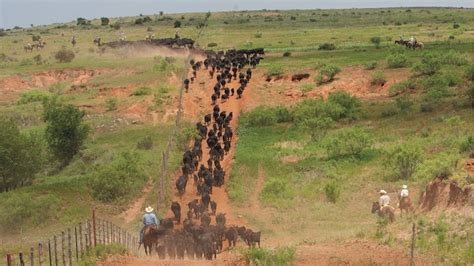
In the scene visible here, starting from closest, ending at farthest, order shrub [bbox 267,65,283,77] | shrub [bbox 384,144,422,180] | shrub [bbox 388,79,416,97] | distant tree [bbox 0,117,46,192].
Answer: shrub [bbox 384,144,422,180]
distant tree [bbox 0,117,46,192]
shrub [bbox 388,79,416,97]
shrub [bbox 267,65,283,77]

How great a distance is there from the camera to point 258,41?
223 feet

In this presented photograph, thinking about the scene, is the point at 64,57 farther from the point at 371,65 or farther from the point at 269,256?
the point at 269,256

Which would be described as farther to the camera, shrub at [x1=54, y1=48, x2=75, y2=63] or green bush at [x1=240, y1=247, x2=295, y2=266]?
shrub at [x1=54, y1=48, x2=75, y2=63]

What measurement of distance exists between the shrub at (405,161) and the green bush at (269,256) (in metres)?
9.73

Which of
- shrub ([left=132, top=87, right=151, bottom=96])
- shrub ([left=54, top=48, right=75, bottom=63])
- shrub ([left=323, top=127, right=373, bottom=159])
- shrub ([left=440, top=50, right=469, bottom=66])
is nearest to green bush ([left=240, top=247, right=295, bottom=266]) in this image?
shrub ([left=323, top=127, right=373, bottom=159])

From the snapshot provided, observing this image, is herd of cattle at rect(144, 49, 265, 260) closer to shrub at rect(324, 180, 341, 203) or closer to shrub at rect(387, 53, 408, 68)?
shrub at rect(324, 180, 341, 203)

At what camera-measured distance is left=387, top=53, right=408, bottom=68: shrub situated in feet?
131

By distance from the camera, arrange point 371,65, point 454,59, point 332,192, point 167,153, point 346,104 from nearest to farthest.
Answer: point 332,192 < point 167,153 < point 346,104 < point 454,59 < point 371,65

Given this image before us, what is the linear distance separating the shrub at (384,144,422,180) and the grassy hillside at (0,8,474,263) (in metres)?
0.35

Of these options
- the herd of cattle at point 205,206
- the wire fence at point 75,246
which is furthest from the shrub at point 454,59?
the wire fence at point 75,246

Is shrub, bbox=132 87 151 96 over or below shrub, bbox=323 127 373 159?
over

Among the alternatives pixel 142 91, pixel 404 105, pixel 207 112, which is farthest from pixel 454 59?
pixel 142 91

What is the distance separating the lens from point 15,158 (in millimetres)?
22359

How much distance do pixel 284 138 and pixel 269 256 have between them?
1640 cm
